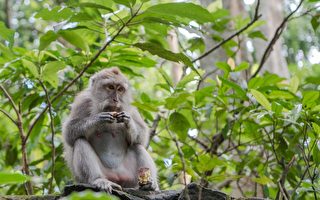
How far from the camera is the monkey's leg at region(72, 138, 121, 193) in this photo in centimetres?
531

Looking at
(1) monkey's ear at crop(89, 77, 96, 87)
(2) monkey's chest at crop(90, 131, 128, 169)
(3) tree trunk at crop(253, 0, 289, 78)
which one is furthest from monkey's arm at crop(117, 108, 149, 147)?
(3) tree trunk at crop(253, 0, 289, 78)

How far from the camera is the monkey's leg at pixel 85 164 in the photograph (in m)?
5.31

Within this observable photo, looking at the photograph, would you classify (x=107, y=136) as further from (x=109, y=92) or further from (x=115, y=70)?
(x=115, y=70)

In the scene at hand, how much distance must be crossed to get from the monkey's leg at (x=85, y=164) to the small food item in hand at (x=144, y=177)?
35 cm

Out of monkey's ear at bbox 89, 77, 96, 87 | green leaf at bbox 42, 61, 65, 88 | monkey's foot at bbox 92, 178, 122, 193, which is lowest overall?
monkey's foot at bbox 92, 178, 122, 193

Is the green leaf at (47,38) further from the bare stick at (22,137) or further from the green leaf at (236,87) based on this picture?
the green leaf at (236,87)

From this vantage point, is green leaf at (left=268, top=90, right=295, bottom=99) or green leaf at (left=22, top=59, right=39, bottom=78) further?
green leaf at (left=268, top=90, right=295, bottom=99)

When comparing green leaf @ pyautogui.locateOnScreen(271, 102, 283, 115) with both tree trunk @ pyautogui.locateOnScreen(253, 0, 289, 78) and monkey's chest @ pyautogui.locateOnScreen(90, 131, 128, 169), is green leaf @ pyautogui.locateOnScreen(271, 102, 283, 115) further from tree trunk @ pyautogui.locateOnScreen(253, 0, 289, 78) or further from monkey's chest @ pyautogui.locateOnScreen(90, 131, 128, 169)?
tree trunk @ pyautogui.locateOnScreen(253, 0, 289, 78)

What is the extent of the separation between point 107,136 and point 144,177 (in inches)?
38.0

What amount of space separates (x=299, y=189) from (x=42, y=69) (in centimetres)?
274

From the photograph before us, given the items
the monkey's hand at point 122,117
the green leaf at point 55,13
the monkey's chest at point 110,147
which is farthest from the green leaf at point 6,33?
the monkey's chest at point 110,147

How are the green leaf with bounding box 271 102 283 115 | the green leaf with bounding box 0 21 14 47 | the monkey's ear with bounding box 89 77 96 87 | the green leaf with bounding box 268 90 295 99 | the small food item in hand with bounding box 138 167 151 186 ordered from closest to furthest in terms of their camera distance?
1. the green leaf with bounding box 0 21 14 47
2. the green leaf with bounding box 271 102 283 115
3. the small food item in hand with bounding box 138 167 151 186
4. the green leaf with bounding box 268 90 295 99
5. the monkey's ear with bounding box 89 77 96 87

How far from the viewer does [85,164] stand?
5352 mm

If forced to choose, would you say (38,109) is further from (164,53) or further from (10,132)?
(164,53)
